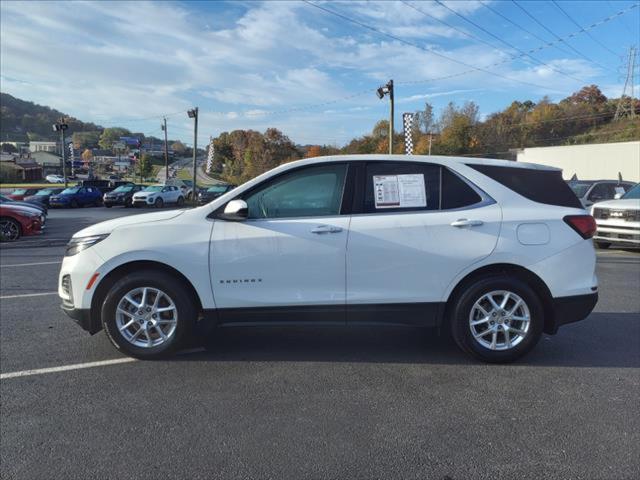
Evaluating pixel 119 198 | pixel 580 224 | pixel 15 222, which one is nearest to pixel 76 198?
pixel 119 198

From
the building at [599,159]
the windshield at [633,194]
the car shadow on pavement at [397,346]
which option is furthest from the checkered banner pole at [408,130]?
the car shadow on pavement at [397,346]

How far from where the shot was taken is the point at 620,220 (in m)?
10.6

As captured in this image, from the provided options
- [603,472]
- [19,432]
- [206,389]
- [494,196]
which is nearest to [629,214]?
[494,196]

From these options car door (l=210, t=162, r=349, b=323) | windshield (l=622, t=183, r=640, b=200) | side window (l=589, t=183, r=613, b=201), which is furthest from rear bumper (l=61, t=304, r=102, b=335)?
side window (l=589, t=183, r=613, b=201)

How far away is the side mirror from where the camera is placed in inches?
153

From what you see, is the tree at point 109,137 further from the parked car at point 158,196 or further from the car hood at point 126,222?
the car hood at point 126,222

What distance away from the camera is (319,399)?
11.3ft

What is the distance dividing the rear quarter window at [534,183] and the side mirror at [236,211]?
2.03 m

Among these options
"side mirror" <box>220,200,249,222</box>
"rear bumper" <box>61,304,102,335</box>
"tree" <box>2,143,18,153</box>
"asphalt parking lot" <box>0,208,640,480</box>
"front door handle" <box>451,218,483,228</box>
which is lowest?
"asphalt parking lot" <box>0,208,640,480</box>

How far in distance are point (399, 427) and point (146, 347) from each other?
2.31m

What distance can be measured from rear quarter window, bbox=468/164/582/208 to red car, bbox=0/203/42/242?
13956mm

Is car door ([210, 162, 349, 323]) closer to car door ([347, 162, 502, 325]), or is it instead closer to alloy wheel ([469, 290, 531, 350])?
car door ([347, 162, 502, 325])

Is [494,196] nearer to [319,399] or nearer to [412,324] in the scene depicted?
[412,324]

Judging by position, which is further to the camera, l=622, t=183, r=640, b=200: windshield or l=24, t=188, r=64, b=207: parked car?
l=24, t=188, r=64, b=207: parked car
